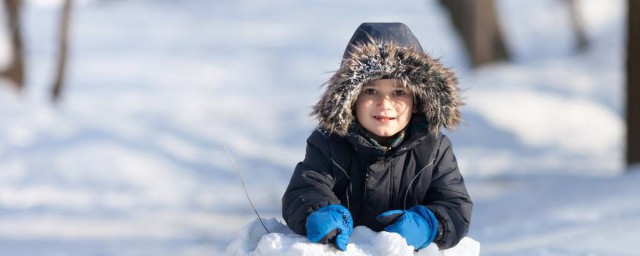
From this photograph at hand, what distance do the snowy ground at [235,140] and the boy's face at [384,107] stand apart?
937mm

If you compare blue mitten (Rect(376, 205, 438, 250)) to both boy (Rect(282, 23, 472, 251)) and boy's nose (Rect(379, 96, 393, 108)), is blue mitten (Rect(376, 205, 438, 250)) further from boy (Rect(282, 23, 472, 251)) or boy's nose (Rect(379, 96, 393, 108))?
boy's nose (Rect(379, 96, 393, 108))

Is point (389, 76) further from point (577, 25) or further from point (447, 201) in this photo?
point (577, 25)

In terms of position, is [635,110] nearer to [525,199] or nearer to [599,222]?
[525,199]

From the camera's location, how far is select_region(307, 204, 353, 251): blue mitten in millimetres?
3904

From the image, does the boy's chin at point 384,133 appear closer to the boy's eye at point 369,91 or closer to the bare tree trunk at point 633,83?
the boy's eye at point 369,91

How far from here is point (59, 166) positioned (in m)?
13.8

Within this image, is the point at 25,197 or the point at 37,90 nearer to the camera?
the point at 25,197

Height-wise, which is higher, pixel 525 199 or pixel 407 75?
pixel 407 75

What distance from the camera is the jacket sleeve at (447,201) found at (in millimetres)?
4137

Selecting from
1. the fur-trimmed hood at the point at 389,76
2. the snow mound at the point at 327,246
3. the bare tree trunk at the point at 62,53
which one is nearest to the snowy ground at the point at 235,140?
the bare tree trunk at the point at 62,53

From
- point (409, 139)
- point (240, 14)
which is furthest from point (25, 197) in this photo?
point (240, 14)

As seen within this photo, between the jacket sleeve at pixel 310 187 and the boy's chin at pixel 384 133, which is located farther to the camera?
the boy's chin at pixel 384 133

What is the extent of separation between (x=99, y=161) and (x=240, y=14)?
1799 centimetres

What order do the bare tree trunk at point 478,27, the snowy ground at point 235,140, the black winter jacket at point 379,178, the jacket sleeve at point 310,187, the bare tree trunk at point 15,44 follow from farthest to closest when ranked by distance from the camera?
the bare tree trunk at point 478,27, the bare tree trunk at point 15,44, the snowy ground at point 235,140, the black winter jacket at point 379,178, the jacket sleeve at point 310,187
